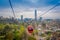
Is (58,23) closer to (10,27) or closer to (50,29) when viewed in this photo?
(50,29)

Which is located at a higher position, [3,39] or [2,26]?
[2,26]

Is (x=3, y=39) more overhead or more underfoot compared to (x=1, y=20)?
more underfoot

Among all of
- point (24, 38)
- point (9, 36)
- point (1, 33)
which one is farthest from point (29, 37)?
point (1, 33)

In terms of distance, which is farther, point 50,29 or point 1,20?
point 50,29

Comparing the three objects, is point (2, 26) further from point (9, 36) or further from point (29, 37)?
point (29, 37)

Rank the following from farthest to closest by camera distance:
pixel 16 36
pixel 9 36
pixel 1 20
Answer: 1. pixel 1 20
2. pixel 16 36
3. pixel 9 36

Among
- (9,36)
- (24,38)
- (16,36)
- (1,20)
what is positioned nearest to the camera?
(24,38)

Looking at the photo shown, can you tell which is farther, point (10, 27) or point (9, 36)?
point (10, 27)

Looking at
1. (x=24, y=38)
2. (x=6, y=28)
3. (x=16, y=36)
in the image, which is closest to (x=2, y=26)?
(x=6, y=28)

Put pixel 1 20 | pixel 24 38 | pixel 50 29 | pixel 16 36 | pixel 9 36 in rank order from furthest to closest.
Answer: pixel 50 29, pixel 1 20, pixel 16 36, pixel 9 36, pixel 24 38

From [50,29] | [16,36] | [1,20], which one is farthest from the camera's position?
[50,29]
